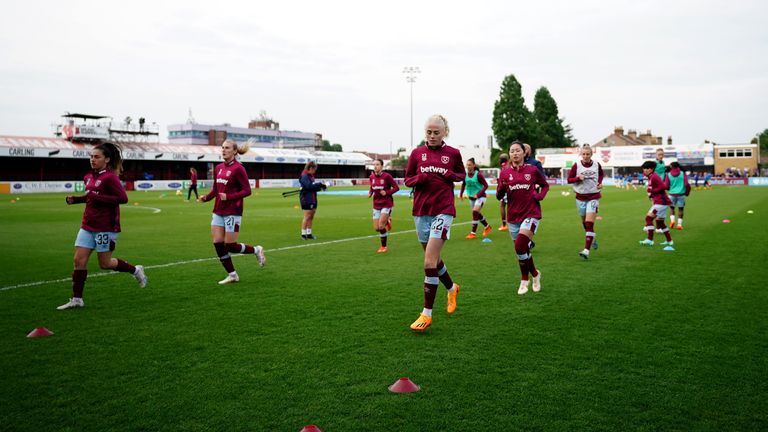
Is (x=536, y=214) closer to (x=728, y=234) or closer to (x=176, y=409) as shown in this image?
(x=176, y=409)

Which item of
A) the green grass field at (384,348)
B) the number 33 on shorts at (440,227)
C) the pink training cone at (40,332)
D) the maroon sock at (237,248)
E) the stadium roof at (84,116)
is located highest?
the stadium roof at (84,116)

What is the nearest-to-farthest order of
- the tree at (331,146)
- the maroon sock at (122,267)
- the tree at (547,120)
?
the maroon sock at (122,267), the tree at (547,120), the tree at (331,146)

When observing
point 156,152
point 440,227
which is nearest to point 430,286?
point 440,227

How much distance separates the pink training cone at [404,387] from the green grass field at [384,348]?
0.22 ft

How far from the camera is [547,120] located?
4134 inches

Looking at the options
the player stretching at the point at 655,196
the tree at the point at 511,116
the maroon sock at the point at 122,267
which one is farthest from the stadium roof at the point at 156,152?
the maroon sock at the point at 122,267

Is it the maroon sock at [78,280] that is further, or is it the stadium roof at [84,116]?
the stadium roof at [84,116]

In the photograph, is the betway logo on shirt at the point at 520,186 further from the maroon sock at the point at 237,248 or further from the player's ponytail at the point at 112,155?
the player's ponytail at the point at 112,155

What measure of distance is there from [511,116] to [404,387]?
3847 inches

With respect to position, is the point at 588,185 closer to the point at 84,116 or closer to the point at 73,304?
the point at 73,304

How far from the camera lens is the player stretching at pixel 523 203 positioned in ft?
27.1

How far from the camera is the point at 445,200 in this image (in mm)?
6652

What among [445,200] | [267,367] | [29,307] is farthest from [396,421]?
[29,307]

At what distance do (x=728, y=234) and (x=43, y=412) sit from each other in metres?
16.3
